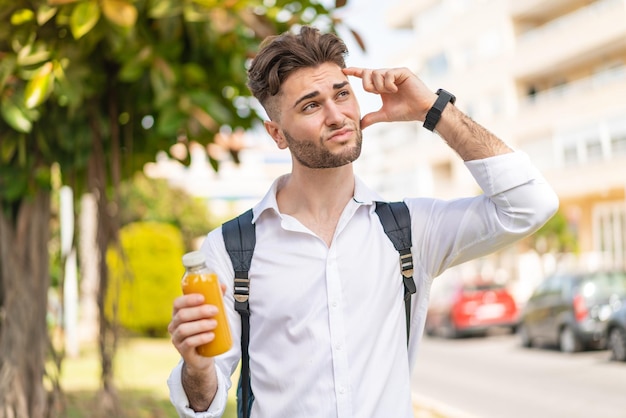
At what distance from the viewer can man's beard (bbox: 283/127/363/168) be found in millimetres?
2416

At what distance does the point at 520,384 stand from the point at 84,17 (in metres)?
9.28

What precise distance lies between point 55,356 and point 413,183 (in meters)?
39.7

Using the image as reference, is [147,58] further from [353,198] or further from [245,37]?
[353,198]

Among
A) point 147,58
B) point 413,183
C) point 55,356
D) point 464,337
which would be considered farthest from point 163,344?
point 413,183

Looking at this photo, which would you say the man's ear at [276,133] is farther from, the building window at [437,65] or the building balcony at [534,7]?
the building window at [437,65]

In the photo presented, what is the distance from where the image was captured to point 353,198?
8.38 feet

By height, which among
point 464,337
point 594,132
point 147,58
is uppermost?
point 594,132

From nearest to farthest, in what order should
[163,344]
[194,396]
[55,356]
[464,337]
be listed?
[194,396]
[55,356]
[163,344]
[464,337]

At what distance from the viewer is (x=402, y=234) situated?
98.6 inches

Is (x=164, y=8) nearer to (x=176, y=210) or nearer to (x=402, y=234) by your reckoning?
(x=402, y=234)

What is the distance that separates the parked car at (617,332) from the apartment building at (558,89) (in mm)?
16452

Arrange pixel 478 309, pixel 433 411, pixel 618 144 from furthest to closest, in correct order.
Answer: pixel 618 144 < pixel 478 309 < pixel 433 411

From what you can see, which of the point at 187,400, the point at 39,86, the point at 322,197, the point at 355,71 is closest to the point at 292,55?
the point at 355,71

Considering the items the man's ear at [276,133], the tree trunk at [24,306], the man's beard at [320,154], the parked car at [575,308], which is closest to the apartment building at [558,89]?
the parked car at [575,308]
